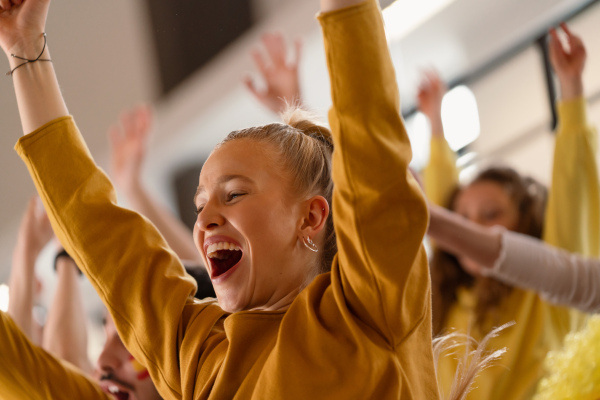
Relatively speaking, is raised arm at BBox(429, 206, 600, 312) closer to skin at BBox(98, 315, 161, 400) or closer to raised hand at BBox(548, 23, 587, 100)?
raised hand at BBox(548, 23, 587, 100)

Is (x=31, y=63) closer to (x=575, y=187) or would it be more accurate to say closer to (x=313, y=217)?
(x=313, y=217)

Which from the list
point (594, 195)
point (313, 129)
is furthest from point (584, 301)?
point (313, 129)

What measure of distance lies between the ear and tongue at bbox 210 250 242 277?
6 centimetres

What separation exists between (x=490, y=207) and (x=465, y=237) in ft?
1.22

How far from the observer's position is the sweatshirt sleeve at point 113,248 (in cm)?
67

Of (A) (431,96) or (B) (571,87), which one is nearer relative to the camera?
(B) (571,87)

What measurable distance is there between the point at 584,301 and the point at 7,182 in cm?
96

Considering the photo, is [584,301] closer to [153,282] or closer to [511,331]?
[511,331]

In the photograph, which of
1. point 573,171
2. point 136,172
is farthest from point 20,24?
point 573,171

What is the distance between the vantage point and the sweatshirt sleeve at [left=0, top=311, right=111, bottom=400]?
2.46 feet

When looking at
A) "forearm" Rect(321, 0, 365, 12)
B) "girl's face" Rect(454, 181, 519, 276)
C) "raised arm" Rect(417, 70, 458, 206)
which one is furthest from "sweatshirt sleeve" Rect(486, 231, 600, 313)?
"forearm" Rect(321, 0, 365, 12)

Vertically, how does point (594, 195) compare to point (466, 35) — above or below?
below

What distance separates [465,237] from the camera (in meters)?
1.04

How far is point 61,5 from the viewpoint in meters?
1.21
